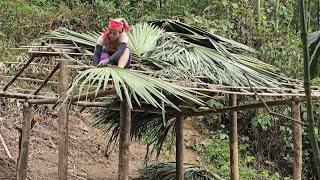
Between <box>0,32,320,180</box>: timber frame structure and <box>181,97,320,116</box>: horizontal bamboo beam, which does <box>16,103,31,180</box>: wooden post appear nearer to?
<box>0,32,320,180</box>: timber frame structure

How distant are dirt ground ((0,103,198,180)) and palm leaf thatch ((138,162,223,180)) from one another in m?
0.91

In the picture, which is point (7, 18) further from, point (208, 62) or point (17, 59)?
point (208, 62)

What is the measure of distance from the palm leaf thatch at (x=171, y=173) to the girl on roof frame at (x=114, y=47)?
2459 millimetres

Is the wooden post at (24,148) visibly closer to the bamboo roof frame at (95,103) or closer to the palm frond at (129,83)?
the bamboo roof frame at (95,103)

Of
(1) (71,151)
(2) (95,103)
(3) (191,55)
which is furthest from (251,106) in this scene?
(1) (71,151)

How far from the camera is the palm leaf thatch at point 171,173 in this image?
21.6ft

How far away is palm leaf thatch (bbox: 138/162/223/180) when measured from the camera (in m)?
6.58

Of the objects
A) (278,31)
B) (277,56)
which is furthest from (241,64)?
(278,31)

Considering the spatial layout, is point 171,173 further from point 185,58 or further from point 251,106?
point 185,58

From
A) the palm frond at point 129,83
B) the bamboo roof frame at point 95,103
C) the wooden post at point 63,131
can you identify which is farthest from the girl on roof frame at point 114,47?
the palm frond at point 129,83

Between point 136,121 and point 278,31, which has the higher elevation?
point 278,31

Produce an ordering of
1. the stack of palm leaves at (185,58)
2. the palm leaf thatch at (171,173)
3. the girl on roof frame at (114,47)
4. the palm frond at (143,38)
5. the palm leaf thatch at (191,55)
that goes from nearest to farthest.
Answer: the girl on roof frame at (114,47) → the stack of palm leaves at (185,58) → the palm leaf thatch at (191,55) → the palm frond at (143,38) → the palm leaf thatch at (171,173)

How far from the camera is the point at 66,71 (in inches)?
172

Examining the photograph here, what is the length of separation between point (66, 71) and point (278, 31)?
622cm
